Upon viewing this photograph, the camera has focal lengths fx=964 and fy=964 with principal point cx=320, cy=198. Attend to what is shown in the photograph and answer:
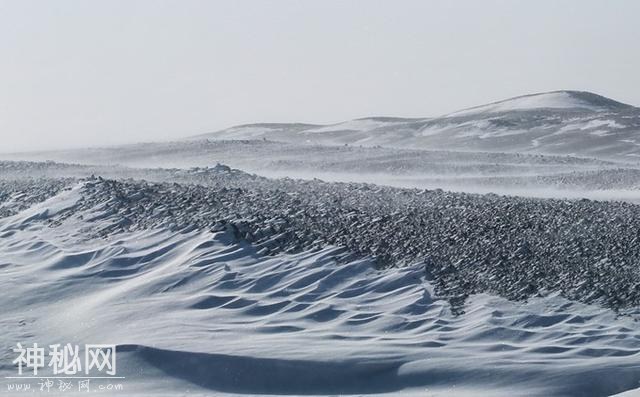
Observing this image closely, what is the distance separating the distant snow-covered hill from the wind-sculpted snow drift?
3735 cm

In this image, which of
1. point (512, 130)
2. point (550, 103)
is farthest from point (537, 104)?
point (512, 130)

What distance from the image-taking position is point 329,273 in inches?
568

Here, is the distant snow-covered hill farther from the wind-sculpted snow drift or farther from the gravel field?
the wind-sculpted snow drift

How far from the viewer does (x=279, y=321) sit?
12.7 meters

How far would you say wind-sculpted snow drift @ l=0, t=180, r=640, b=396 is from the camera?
421 inches

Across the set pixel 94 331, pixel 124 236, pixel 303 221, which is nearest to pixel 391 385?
pixel 94 331

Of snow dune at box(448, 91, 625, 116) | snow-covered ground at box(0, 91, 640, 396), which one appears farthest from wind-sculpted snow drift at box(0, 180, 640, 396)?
snow dune at box(448, 91, 625, 116)

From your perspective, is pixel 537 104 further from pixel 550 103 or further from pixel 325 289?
pixel 325 289

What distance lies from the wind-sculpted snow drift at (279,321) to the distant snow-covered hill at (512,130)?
3735cm

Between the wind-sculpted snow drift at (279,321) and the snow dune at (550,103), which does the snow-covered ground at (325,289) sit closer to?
the wind-sculpted snow drift at (279,321)

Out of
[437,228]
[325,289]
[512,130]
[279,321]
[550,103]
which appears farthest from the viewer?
[550,103]

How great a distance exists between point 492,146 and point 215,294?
4521cm

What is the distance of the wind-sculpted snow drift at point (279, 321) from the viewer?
1069 centimetres

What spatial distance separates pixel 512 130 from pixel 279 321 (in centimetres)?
5150
